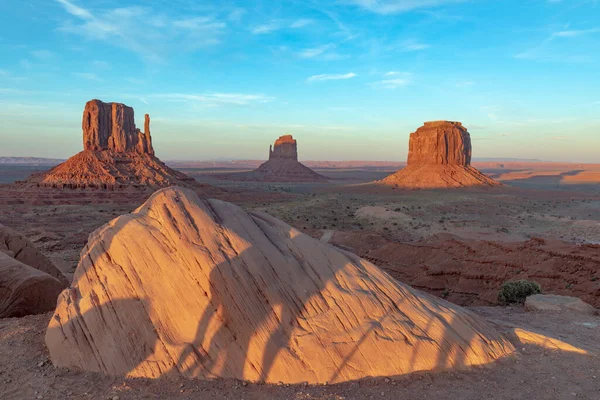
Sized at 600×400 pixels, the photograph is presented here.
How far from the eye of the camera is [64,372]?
731 cm

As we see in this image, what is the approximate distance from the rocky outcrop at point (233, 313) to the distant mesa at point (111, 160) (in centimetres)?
5705

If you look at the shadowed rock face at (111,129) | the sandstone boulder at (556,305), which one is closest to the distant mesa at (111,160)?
the shadowed rock face at (111,129)

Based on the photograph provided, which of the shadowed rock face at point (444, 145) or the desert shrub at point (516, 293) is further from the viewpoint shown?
the shadowed rock face at point (444, 145)

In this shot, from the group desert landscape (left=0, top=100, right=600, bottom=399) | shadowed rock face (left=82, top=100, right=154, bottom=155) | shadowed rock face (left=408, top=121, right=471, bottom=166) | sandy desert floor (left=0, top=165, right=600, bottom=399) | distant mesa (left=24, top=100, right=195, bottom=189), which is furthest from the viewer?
shadowed rock face (left=408, top=121, right=471, bottom=166)

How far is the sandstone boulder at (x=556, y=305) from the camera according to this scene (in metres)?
13.1

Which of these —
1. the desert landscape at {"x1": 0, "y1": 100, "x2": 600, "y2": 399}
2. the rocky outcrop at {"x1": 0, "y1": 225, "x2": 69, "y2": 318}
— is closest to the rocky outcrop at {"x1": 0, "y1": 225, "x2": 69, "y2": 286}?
the desert landscape at {"x1": 0, "y1": 100, "x2": 600, "y2": 399}

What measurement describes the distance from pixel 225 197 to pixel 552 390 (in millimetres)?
59819

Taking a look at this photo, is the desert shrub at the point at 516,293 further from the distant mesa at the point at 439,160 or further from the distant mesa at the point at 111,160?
the distant mesa at the point at 439,160

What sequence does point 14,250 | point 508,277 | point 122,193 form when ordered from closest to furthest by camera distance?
point 14,250 → point 508,277 → point 122,193

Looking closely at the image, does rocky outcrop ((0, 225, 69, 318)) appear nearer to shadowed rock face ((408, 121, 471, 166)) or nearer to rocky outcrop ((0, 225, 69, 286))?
rocky outcrop ((0, 225, 69, 286))

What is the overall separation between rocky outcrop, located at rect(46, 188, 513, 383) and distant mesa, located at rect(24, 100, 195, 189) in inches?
2246

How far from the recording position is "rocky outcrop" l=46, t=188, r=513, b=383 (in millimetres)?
7543

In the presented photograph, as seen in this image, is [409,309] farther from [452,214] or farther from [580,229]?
[452,214]

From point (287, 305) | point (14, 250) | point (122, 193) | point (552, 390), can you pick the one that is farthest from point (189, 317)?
point (122, 193)
